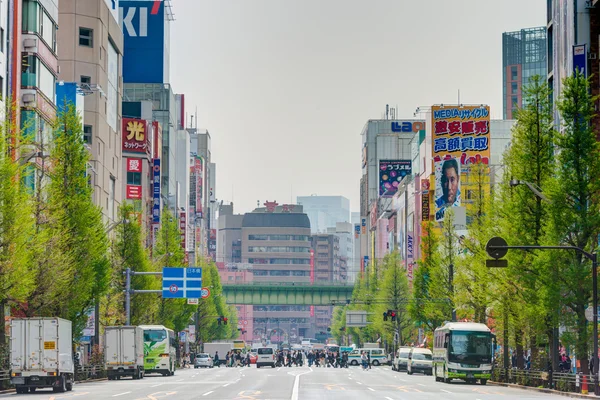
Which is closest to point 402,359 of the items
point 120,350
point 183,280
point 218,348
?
point 183,280

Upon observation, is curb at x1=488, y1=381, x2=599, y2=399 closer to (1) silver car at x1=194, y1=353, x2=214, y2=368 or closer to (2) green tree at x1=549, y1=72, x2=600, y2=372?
(2) green tree at x1=549, y1=72, x2=600, y2=372

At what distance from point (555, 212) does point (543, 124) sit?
20.8 feet

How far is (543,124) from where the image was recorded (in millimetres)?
52375

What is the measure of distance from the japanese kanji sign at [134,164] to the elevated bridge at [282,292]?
149ft

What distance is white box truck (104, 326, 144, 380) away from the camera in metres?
63.0

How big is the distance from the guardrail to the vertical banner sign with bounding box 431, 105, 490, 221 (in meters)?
61.3

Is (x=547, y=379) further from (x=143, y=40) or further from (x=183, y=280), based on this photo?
(x=143, y=40)

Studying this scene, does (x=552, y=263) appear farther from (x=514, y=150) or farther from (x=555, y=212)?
(x=514, y=150)

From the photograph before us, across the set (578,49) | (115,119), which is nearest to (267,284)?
(115,119)

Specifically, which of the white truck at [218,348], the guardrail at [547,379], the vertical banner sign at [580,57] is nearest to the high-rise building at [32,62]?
the guardrail at [547,379]

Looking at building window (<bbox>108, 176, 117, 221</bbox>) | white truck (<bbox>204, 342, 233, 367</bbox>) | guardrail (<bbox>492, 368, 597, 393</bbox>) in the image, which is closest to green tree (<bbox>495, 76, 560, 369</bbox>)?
guardrail (<bbox>492, 368, 597, 393</bbox>)

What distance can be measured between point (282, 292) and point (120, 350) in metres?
95.0

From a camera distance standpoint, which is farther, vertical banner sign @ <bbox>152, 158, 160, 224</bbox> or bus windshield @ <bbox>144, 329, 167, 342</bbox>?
vertical banner sign @ <bbox>152, 158, 160, 224</bbox>

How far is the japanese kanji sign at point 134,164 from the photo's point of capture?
114 m
